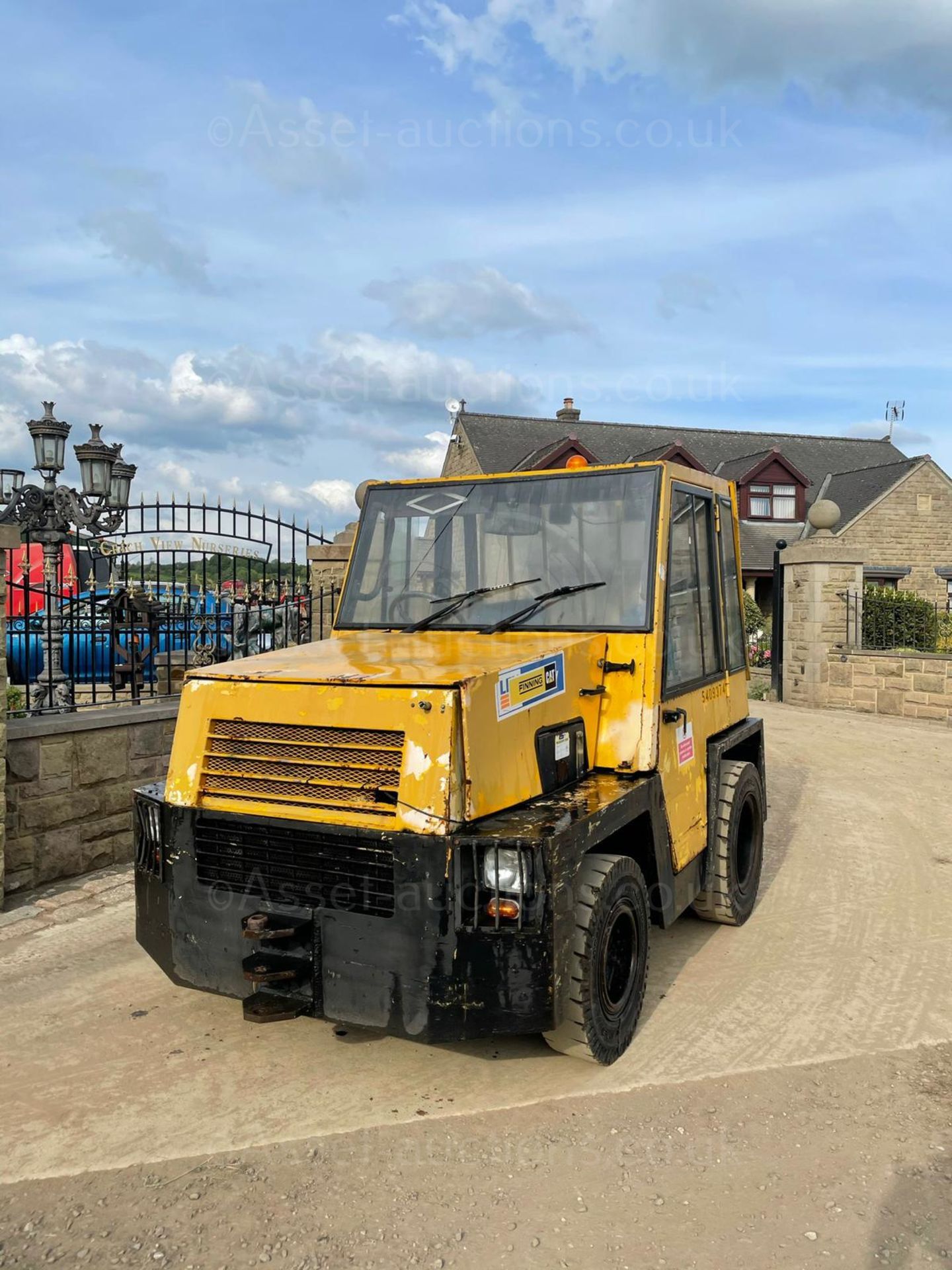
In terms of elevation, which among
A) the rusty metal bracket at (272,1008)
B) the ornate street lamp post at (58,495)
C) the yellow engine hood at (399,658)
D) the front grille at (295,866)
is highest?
the ornate street lamp post at (58,495)

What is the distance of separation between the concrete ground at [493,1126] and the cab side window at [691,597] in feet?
5.15

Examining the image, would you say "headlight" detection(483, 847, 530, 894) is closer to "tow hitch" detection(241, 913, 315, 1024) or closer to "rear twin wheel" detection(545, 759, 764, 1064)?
"rear twin wheel" detection(545, 759, 764, 1064)

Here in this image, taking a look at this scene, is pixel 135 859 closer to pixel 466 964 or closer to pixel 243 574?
pixel 466 964

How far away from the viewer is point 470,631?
4.41 meters

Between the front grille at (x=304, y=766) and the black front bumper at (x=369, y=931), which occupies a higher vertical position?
the front grille at (x=304, y=766)

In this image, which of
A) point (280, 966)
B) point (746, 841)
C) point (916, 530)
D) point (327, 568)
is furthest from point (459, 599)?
point (916, 530)

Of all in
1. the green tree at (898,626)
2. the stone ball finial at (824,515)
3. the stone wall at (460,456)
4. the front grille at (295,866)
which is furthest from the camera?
the stone wall at (460,456)

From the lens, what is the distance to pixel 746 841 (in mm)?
5855

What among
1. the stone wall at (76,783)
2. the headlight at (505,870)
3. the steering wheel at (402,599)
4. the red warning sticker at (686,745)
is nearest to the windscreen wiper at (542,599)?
the steering wheel at (402,599)

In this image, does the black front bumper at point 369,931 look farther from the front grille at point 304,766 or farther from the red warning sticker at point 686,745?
the red warning sticker at point 686,745

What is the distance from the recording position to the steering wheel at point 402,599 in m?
4.72

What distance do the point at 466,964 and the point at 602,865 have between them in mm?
714

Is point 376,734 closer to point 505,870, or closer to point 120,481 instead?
point 505,870

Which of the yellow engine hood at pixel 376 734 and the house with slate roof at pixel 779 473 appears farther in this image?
the house with slate roof at pixel 779 473
